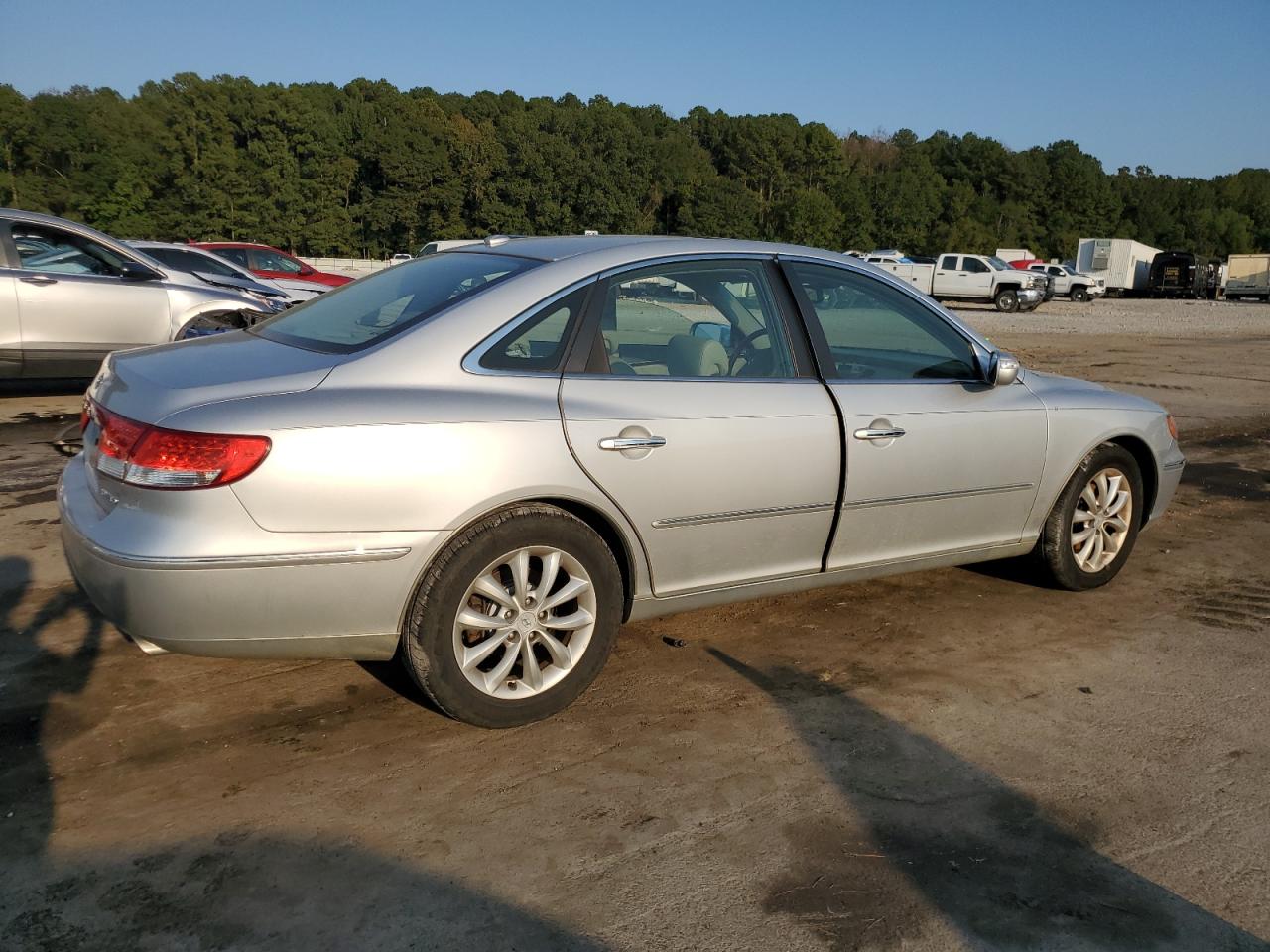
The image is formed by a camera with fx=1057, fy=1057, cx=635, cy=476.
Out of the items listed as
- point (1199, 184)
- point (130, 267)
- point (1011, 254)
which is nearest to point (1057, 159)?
point (1199, 184)

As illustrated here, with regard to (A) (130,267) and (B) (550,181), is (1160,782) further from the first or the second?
(B) (550,181)

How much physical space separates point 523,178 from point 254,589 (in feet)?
301

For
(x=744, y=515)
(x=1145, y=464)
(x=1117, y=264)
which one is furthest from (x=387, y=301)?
(x=1117, y=264)

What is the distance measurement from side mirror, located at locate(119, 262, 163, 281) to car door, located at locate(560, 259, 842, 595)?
7114 millimetres

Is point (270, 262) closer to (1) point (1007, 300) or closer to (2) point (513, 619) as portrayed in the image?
(2) point (513, 619)

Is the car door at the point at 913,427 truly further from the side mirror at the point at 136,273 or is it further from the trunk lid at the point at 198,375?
the side mirror at the point at 136,273

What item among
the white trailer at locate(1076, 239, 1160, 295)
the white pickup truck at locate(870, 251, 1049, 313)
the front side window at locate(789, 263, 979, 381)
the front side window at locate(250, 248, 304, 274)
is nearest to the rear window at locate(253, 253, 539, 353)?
the front side window at locate(789, 263, 979, 381)

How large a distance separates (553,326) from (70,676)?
2.09m

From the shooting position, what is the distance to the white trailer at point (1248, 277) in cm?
5350

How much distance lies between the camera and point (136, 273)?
9.37m

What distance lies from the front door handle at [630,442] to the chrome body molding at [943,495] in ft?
2.93

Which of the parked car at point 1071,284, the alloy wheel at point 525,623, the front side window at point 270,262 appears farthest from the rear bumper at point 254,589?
the parked car at point 1071,284

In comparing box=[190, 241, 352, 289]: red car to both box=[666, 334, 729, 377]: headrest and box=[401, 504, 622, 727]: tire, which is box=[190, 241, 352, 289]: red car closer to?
box=[666, 334, 729, 377]: headrest

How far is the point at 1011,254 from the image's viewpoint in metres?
66.6
